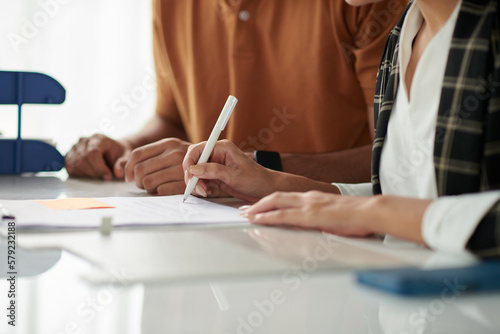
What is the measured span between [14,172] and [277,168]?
2.49 ft

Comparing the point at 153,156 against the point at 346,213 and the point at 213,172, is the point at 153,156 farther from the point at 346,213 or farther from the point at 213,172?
the point at 346,213

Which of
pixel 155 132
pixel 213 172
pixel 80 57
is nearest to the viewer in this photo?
pixel 213 172

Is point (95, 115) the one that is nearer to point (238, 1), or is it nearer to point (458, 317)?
point (238, 1)

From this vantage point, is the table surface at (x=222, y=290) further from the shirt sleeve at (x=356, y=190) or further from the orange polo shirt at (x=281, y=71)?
the orange polo shirt at (x=281, y=71)

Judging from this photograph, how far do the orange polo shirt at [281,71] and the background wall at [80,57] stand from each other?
175cm

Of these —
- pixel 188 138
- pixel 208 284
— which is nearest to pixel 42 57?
pixel 188 138

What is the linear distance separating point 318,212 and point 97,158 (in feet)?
3.06

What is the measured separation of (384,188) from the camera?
37.7 inches

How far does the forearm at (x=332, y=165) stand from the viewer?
Answer: 1.35m

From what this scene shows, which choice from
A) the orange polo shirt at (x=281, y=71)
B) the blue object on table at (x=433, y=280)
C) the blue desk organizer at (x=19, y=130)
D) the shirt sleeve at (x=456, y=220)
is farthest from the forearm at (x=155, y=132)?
the blue object on table at (x=433, y=280)

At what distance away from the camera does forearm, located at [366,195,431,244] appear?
2.05 feet

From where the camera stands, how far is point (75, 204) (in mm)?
916

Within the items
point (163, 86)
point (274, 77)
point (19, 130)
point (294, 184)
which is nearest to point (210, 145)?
point (294, 184)

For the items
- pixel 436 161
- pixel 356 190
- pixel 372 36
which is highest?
pixel 372 36
